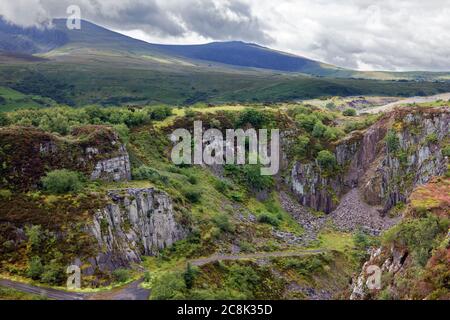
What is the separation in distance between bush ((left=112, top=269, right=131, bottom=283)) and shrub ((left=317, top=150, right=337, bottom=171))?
5730 centimetres

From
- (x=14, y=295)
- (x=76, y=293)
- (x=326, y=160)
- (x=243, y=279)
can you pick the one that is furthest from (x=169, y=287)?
(x=326, y=160)

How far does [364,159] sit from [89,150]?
198 ft

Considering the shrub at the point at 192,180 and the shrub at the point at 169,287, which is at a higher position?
the shrub at the point at 192,180

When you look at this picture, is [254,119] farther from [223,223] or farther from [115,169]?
[115,169]

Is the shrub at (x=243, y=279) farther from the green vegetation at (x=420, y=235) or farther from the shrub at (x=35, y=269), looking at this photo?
the shrub at (x=35, y=269)

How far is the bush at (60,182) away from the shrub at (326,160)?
5527 centimetres

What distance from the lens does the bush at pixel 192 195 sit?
256ft

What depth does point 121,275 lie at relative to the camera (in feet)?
178

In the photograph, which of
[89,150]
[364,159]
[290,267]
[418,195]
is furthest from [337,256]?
[89,150]

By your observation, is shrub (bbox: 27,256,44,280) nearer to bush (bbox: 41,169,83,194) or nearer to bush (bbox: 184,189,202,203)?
bush (bbox: 41,169,83,194)

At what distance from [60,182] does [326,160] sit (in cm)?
5901

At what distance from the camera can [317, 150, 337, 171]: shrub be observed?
327 feet

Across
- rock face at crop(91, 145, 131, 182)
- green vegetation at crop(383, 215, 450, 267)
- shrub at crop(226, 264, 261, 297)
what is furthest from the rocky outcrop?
green vegetation at crop(383, 215, 450, 267)

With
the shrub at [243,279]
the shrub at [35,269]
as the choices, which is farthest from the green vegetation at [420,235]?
the shrub at [35,269]
